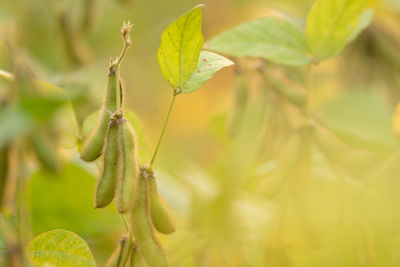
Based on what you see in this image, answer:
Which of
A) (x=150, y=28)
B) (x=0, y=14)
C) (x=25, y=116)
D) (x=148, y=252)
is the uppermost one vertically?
(x=150, y=28)

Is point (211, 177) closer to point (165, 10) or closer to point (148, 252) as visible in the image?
point (148, 252)

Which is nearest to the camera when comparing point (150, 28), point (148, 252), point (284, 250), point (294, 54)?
point (148, 252)

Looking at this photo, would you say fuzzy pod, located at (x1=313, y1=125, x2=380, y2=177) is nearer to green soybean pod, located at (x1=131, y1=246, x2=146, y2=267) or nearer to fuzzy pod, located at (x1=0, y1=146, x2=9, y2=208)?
green soybean pod, located at (x1=131, y1=246, x2=146, y2=267)

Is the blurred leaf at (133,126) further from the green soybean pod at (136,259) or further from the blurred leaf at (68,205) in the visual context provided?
the blurred leaf at (68,205)

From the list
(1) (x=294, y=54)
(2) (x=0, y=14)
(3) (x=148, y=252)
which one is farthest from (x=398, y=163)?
(2) (x=0, y=14)

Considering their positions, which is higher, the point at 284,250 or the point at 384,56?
the point at 384,56

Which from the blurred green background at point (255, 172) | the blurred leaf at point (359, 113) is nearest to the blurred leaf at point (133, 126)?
the blurred green background at point (255, 172)
